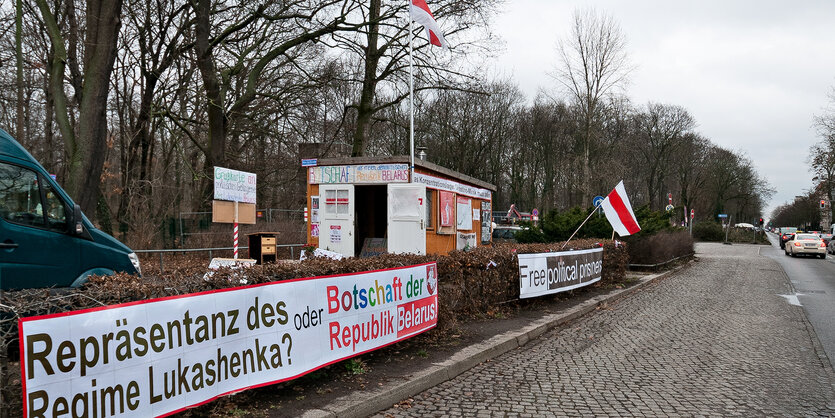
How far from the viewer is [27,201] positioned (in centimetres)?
677

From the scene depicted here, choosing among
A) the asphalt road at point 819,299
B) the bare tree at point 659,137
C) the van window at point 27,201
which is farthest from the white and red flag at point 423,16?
the bare tree at point 659,137

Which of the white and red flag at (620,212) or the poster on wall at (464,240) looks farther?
the poster on wall at (464,240)

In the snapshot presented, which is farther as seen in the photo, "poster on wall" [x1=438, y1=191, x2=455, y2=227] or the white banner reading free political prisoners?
"poster on wall" [x1=438, y1=191, x2=455, y2=227]

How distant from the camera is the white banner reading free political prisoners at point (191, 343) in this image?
3.31 meters

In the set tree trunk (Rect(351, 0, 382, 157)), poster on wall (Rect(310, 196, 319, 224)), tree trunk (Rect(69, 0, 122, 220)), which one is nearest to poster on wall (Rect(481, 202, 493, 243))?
tree trunk (Rect(351, 0, 382, 157))

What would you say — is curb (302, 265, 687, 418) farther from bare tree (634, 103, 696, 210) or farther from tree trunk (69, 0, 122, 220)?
bare tree (634, 103, 696, 210)

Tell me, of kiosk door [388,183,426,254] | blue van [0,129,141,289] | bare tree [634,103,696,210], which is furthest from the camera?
bare tree [634,103,696,210]

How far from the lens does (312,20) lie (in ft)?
60.4

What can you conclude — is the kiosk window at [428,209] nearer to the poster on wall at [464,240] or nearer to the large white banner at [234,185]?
the poster on wall at [464,240]

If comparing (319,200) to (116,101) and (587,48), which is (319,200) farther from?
(587,48)

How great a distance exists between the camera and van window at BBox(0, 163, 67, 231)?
656 cm

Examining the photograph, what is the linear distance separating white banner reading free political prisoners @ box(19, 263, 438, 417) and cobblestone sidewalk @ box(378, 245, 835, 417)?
1066 mm

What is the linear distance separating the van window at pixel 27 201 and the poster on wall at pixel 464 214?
10808 millimetres

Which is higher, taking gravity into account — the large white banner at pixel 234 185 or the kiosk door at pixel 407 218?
the large white banner at pixel 234 185
